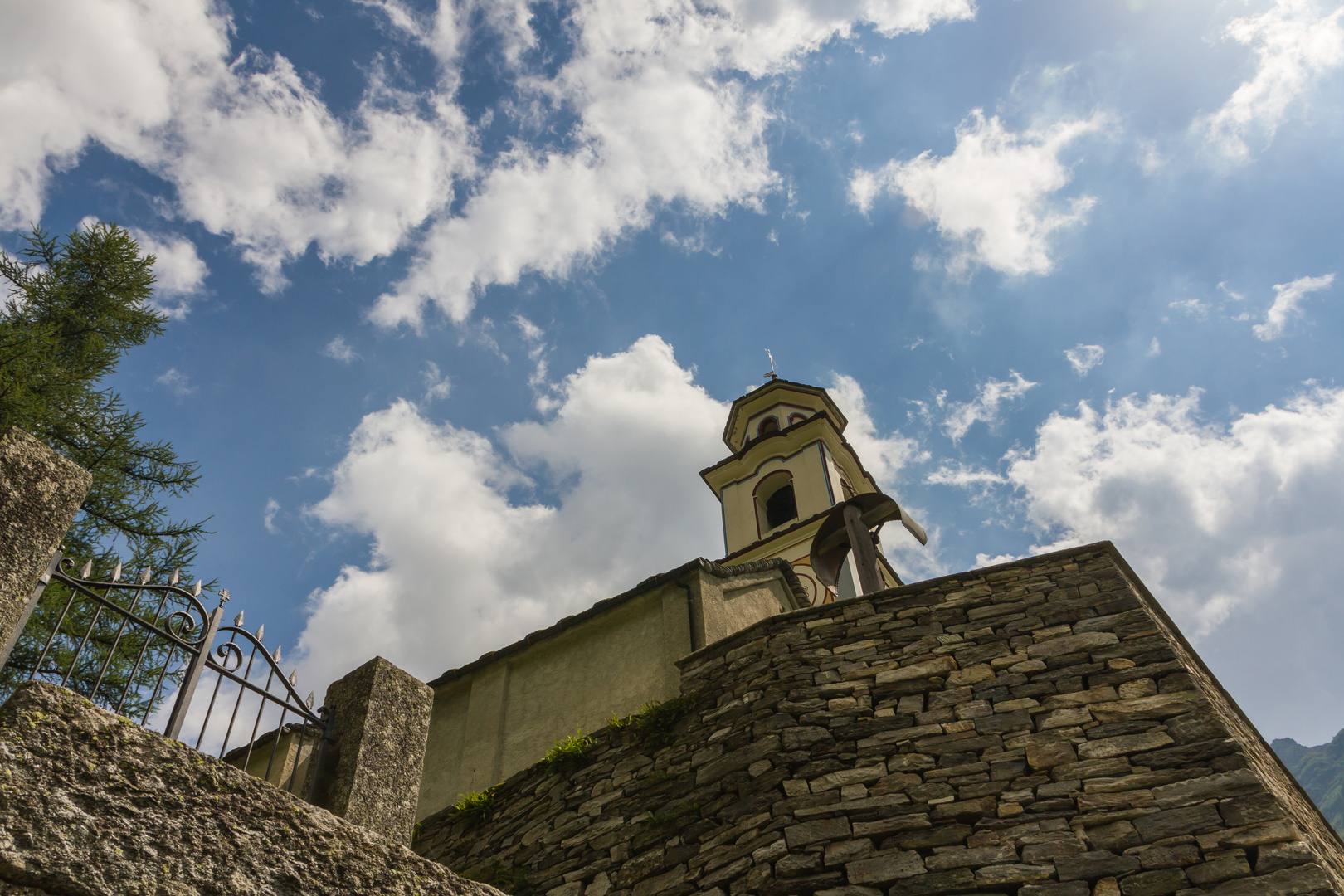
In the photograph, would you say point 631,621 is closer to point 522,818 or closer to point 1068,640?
point 522,818

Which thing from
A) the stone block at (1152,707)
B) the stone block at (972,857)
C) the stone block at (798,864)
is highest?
the stone block at (1152,707)

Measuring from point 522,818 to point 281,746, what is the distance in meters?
4.84

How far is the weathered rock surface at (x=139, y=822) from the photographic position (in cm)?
233

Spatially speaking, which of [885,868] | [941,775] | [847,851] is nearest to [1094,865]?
[941,775]

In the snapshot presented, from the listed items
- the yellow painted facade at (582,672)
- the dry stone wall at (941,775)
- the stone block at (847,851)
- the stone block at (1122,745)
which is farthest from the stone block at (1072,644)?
the yellow painted facade at (582,672)

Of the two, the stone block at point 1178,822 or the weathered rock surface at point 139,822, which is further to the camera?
the stone block at point 1178,822

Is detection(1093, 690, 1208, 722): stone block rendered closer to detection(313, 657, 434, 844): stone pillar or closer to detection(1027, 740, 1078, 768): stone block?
detection(1027, 740, 1078, 768): stone block

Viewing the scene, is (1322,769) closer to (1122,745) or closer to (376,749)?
(1122,745)

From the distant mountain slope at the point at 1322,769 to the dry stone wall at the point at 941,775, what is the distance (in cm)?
7607

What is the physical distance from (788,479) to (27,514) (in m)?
20.5

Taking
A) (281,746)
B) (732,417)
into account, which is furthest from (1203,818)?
(732,417)

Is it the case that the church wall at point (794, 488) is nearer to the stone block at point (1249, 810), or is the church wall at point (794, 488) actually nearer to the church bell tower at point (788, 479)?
the church bell tower at point (788, 479)

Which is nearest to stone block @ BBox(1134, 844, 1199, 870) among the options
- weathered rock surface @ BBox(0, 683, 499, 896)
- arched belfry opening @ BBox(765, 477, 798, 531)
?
weathered rock surface @ BBox(0, 683, 499, 896)

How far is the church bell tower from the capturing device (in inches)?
816
